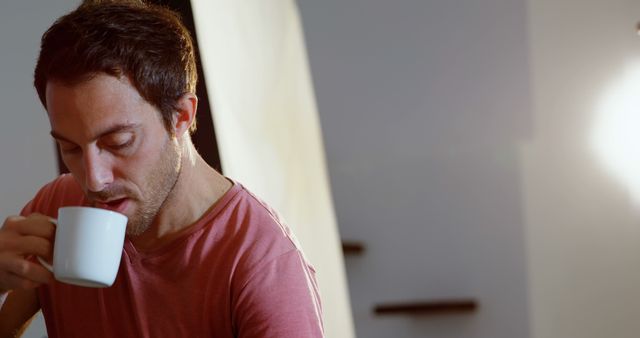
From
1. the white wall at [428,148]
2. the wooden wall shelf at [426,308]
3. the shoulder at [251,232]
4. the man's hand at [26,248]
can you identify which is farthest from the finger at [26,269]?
the wooden wall shelf at [426,308]

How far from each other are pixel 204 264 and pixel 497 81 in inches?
88.7

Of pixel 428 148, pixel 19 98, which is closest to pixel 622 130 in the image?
pixel 428 148

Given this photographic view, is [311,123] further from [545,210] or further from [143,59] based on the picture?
[143,59]

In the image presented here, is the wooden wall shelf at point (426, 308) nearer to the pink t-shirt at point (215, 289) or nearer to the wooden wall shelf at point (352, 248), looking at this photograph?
the wooden wall shelf at point (352, 248)

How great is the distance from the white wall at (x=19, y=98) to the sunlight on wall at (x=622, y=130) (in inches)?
75.4

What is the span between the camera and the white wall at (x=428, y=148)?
3152mm

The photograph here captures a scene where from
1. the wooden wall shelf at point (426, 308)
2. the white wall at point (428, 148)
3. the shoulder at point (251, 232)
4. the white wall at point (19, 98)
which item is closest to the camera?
the shoulder at point (251, 232)

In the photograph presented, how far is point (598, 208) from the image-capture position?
3.13 meters

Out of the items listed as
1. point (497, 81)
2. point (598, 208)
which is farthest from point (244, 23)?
point (598, 208)

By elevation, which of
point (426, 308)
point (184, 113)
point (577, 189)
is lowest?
point (426, 308)

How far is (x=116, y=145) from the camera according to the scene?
1.02 metres

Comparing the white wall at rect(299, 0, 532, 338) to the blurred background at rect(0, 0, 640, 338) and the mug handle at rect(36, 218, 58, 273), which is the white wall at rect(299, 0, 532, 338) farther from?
the mug handle at rect(36, 218, 58, 273)

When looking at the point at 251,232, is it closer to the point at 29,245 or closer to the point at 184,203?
the point at 184,203

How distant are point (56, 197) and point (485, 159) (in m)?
2.21
